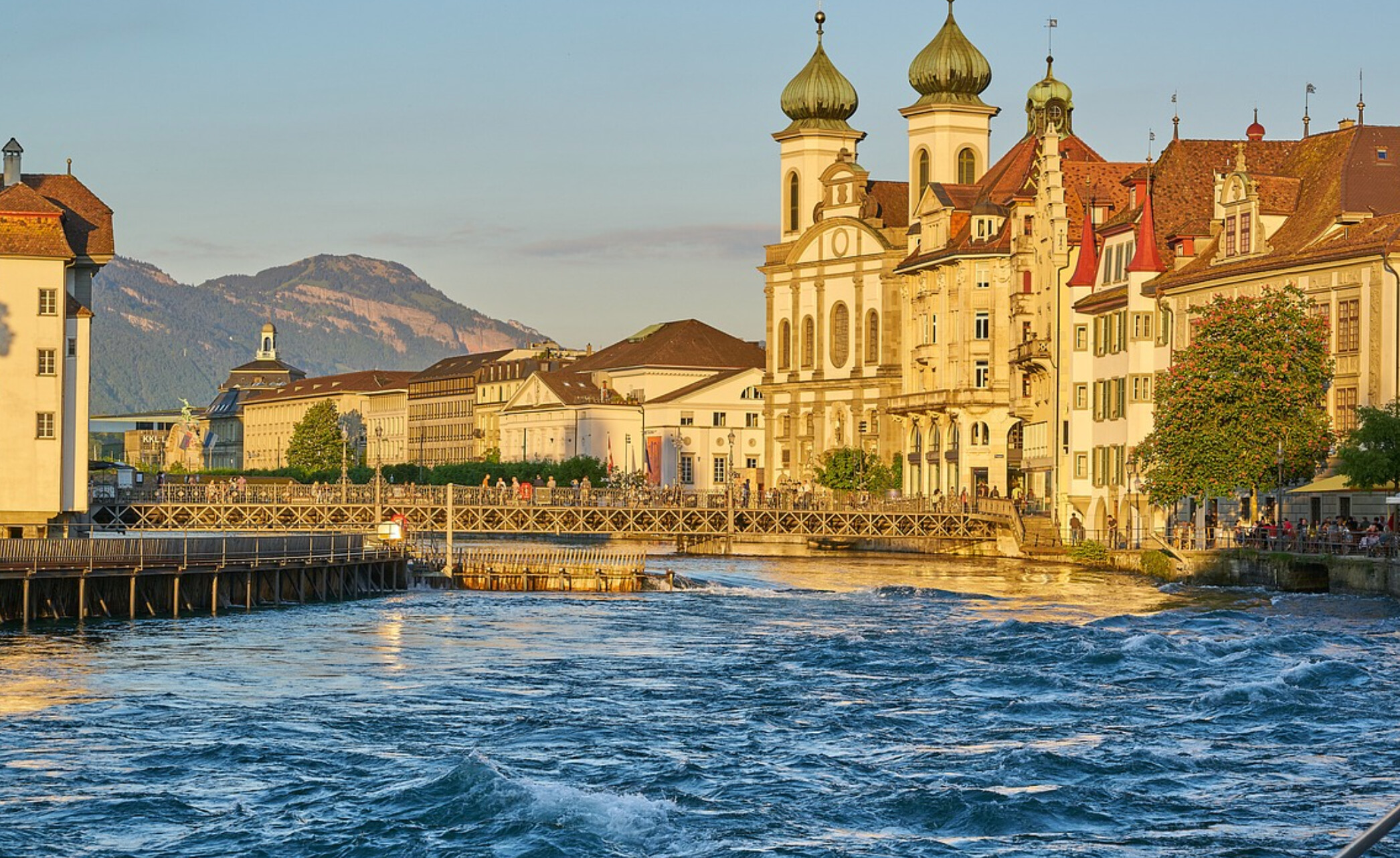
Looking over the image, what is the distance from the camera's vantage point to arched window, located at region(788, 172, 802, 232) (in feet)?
543

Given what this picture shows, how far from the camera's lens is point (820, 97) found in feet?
542

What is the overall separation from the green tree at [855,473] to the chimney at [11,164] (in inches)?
2216

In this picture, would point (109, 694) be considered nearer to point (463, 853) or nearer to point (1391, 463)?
point (463, 853)

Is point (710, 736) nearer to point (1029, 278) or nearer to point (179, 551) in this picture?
point (179, 551)

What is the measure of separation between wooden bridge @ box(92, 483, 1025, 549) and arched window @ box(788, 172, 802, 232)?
48.0m

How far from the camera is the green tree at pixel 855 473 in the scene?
144750 mm

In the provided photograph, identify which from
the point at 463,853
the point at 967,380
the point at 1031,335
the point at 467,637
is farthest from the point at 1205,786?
the point at 967,380

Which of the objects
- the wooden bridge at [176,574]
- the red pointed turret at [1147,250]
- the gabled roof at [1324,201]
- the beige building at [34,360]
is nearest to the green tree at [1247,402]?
the gabled roof at [1324,201]

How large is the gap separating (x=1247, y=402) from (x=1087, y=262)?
28057 mm

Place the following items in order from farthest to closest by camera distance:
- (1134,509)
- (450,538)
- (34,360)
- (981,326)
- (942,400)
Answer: (942,400) → (981,326) → (1134,509) → (34,360) → (450,538)

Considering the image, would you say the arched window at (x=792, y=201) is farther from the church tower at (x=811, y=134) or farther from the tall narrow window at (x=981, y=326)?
the tall narrow window at (x=981, y=326)

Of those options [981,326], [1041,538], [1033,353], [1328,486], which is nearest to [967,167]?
[981,326]

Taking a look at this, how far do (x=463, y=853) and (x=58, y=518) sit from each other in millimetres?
66014

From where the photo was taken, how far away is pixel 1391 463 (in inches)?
2751
